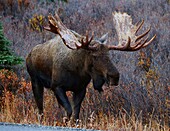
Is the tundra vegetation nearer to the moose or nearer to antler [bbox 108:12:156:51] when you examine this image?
the moose

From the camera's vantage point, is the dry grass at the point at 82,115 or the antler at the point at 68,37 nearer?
the antler at the point at 68,37

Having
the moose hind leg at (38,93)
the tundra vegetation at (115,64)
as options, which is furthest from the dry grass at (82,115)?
the moose hind leg at (38,93)

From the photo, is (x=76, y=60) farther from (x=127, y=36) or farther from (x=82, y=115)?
(x=82, y=115)

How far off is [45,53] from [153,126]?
180cm

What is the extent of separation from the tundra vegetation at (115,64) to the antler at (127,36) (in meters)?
0.93

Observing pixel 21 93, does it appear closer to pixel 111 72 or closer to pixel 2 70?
pixel 2 70

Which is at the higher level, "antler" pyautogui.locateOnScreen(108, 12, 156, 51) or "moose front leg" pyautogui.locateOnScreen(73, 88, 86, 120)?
"antler" pyautogui.locateOnScreen(108, 12, 156, 51)

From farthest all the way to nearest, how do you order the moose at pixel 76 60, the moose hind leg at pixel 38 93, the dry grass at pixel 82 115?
the moose hind leg at pixel 38 93 → the dry grass at pixel 82 115 → the moose at pixel 76 60

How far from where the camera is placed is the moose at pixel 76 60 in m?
7.22

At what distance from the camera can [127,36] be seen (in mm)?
7777

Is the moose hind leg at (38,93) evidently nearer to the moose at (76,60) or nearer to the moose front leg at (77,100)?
the moose at (76,60)

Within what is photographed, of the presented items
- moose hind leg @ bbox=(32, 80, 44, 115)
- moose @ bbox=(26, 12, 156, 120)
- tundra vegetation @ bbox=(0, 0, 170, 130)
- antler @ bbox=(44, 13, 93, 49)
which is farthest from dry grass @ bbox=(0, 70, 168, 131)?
antler @ bbox=(44, 13, 93, 49)

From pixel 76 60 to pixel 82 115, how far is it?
136cm

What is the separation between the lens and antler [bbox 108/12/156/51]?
24.5 feet
